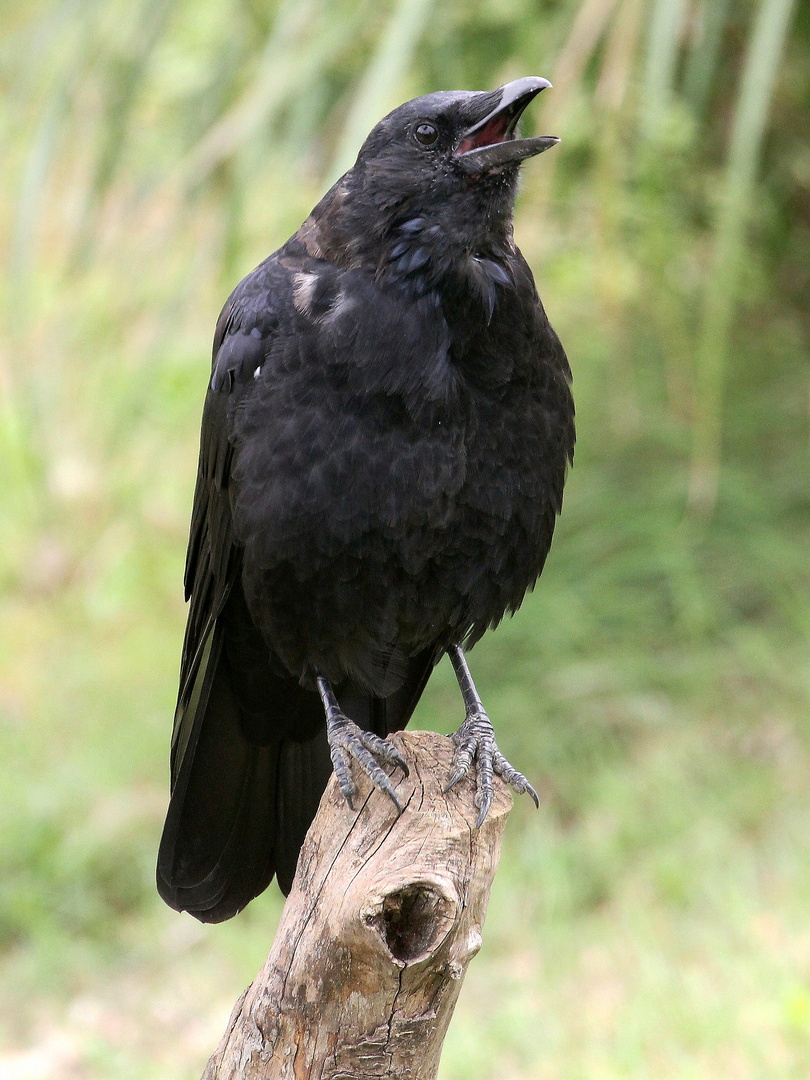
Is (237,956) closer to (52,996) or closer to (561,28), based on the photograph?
(52,996)

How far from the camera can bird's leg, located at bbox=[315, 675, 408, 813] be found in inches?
82.4

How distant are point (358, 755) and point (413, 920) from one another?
1.55 feet

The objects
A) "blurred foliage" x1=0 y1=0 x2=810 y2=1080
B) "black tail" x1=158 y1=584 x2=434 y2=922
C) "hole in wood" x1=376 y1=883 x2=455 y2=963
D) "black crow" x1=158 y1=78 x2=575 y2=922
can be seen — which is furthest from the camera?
"blurred foliage" x1=0 y1=0 x2=810 y2=1080

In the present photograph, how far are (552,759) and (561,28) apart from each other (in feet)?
8.01

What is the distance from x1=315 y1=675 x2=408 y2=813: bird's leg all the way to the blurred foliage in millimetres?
1230

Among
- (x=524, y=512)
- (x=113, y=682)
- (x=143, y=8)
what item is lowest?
(x=524, y=512)

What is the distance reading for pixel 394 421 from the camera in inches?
86.8

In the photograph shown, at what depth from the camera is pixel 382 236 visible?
226 cm

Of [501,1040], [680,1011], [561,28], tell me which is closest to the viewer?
[680,1011]

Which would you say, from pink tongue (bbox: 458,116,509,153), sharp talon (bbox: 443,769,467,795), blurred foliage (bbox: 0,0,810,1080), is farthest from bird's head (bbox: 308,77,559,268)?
sharp talon (bbox: 443,769,467,795)

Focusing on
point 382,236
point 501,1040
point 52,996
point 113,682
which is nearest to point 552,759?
point 501,1040

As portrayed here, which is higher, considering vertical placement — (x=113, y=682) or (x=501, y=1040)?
(x=113, y=682)

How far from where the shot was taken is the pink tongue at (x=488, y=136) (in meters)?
2.27

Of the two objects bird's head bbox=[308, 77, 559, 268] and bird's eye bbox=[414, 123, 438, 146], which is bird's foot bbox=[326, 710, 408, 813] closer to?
bird's head bbox=[308, 77, 559, 268]
